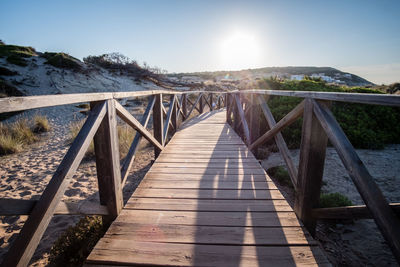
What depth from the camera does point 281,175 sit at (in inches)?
156

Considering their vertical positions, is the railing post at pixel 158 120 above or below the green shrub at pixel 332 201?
above

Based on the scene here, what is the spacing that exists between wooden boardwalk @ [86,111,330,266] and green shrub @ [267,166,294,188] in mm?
1453

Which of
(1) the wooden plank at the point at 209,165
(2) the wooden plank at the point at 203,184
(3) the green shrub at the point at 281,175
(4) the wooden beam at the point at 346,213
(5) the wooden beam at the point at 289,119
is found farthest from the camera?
(3) the green shrub at the point at 281,175

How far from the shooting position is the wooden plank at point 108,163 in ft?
5.40

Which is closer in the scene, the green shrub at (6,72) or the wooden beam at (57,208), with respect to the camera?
the wooden beam at (57,208)

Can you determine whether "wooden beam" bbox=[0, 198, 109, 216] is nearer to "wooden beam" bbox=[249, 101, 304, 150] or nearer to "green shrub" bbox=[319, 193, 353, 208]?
"wooden beam" bbox=[249, 101, 304, 150]

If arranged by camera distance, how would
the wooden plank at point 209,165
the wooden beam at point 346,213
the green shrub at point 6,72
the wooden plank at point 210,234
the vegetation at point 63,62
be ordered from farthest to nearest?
the vegetation at point 63,62 → the green shrub at point 6,72 → the wooden plank at point 209,165 → the wooden plank at point 210,234 → the wooden beam at point 346,213

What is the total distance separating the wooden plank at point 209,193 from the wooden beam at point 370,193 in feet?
3.14

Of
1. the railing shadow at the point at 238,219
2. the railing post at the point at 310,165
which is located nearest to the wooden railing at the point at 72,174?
the railing shadow at the point at 238,219

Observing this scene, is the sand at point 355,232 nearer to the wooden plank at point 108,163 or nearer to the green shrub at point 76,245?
the wooden plank at point 108,163

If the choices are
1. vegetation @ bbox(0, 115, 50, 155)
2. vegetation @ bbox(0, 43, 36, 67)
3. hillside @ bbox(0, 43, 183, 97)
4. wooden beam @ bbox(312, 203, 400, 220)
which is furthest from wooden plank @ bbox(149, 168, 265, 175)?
vegetation @ bbox(0, 43, 36, 67)

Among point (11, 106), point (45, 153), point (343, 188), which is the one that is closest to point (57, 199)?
point (11, 106)

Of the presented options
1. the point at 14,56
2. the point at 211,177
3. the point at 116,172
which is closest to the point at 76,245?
the point at 116,172

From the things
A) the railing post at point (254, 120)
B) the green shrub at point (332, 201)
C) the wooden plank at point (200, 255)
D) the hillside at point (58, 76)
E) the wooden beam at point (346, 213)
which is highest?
the hillside at point (58, 76)
